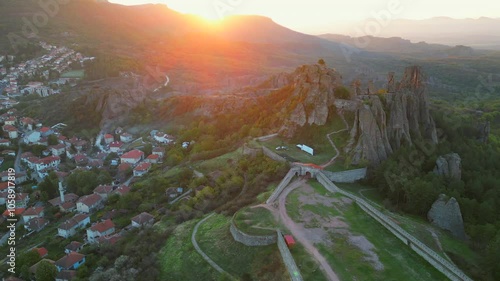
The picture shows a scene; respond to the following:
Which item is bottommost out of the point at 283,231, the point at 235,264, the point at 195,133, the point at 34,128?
the point at 34,128

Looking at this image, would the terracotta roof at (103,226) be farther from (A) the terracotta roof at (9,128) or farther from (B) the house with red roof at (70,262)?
(A) the terracotta roof at (9,128)

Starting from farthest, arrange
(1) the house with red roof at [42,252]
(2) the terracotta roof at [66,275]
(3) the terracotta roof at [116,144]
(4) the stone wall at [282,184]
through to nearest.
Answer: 1. (3) the terracotta roof at [116,144]
2. (1) the house with red roof at [42,252]
3. (2) the terracotta roof at [66,275]
4. (4) the stone wall at [282,184]

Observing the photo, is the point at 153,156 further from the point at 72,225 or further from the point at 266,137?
the point at 266,137

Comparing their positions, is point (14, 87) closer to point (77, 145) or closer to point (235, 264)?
point (77, 145)

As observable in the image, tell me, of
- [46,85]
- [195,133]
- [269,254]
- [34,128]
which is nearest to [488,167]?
[269,254]

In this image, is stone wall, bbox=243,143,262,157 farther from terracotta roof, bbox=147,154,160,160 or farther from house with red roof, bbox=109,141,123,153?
house with red roof, bbox=109,141,123,153

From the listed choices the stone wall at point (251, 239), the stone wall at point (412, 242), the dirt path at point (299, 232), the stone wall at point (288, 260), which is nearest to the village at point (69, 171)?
the stone wall at point (251, 239)
